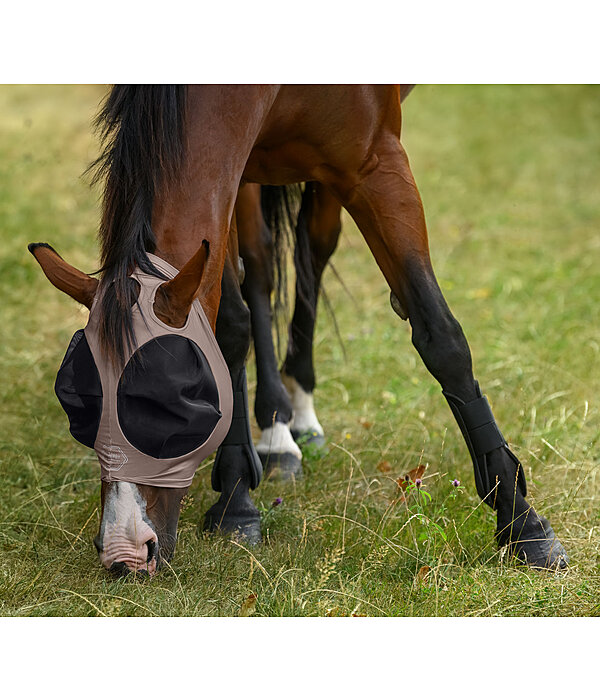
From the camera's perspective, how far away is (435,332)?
2758 mm

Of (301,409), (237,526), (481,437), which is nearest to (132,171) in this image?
(237,526)

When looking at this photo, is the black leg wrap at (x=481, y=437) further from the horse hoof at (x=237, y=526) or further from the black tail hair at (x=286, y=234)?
the black tail hair at (x=286, y=234)

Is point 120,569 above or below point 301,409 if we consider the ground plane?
below

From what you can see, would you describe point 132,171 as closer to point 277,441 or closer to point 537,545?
point 277,441

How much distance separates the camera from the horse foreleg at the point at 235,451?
9.11ft

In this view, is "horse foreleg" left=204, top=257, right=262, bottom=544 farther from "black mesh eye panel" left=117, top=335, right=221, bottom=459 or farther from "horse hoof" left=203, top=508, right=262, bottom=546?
"black mesh eye panel" left=117, top=335, right=221, bottom=459

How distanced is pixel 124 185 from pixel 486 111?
814 cm

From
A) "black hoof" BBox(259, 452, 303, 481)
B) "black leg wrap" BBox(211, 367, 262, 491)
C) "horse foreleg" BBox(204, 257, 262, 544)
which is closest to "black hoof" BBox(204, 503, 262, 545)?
"horse foreleg" BBox(204, 257, 262, 544)

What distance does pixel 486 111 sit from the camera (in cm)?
963

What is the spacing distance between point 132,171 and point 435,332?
44.0 inches

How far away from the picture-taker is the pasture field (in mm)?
2445

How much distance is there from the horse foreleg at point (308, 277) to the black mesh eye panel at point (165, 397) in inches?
72.3

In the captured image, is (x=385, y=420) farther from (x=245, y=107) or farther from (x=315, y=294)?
(x=245, y=107)

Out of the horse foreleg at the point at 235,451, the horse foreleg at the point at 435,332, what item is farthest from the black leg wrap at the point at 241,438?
the horse foreleg at the point at 435,332
